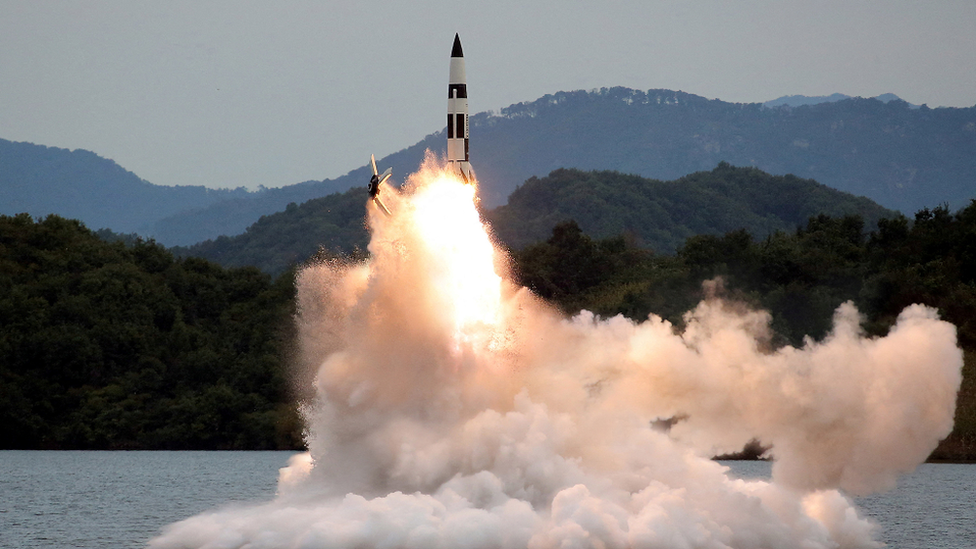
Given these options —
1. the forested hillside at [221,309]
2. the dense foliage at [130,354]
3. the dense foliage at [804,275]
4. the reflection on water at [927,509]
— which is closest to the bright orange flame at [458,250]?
the reflection on water at [927,509]

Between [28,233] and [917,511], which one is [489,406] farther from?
[28,233]

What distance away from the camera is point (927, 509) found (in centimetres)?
5803

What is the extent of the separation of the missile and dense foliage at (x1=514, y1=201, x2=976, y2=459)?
3721cm

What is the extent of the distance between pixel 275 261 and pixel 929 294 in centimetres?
12289

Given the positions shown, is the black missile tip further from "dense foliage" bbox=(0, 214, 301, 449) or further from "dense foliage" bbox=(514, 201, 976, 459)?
"dense foliage" bbox=(0, 214, 301, 449)

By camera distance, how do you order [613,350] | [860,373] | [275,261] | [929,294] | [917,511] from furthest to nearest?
[275,261] → [929,294] → [917,511] → [613,350] → [860,373]

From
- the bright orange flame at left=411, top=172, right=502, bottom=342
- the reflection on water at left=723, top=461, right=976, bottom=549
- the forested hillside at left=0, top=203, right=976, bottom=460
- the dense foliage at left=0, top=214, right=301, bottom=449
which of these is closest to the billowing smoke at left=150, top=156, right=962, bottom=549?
the bright orange flame at left=411, top=172, right=502, bottom=342

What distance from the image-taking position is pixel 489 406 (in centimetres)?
4250

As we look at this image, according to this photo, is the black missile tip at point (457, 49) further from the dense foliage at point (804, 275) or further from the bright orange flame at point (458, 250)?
the dense foliage at point (804, 275)

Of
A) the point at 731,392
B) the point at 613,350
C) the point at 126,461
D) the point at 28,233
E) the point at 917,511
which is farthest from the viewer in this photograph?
the point at 28,233

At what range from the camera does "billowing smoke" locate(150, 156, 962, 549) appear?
37062mm

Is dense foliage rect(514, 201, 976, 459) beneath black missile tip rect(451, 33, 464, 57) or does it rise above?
above

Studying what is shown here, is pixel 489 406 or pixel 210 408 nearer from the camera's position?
pixel 489 406

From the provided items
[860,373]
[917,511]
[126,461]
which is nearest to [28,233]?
[126,461]
